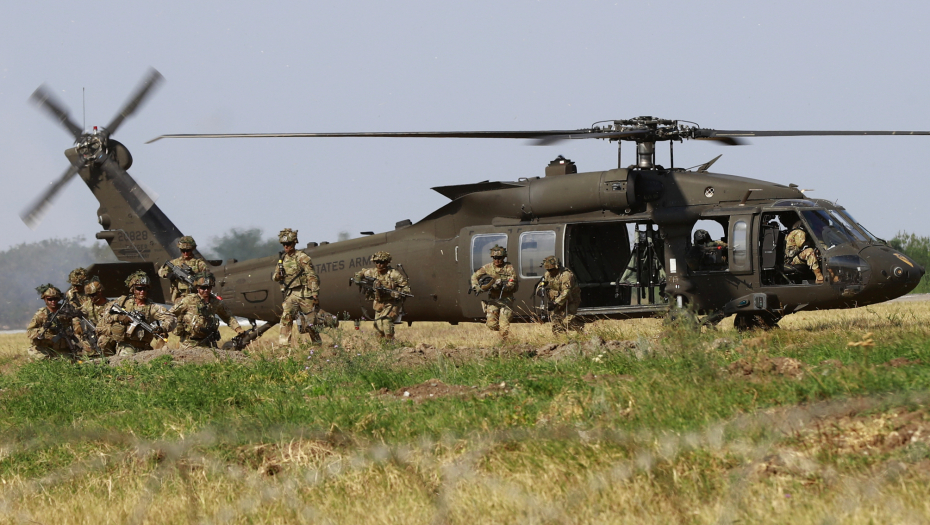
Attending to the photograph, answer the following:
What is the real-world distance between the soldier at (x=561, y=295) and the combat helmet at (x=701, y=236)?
1907 mm

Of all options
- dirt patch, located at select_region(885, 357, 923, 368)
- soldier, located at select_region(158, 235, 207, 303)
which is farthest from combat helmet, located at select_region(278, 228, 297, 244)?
dirt patch, located at select_region(885, 357, 923, 368)

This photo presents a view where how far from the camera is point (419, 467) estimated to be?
6.12 meters

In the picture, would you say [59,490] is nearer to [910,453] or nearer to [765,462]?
[765,462]

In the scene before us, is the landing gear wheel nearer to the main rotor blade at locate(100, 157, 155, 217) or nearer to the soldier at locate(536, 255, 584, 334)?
the soldier at locate(536, 255, 584, 334)

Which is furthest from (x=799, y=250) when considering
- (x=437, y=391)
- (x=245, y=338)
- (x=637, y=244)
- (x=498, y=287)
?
(x=245, y=338)

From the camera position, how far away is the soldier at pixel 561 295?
12.9 metres

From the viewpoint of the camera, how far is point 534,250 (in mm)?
13531

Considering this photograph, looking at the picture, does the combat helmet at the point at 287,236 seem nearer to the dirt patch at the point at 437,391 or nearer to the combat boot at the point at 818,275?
the dirt patch at the point at 437,391

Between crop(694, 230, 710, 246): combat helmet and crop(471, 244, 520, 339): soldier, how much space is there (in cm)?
260

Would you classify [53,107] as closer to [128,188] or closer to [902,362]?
[128,188]

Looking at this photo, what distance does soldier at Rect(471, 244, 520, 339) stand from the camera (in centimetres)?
1339

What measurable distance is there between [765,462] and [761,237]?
7590 millimetres

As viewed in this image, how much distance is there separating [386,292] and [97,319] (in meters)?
4.03

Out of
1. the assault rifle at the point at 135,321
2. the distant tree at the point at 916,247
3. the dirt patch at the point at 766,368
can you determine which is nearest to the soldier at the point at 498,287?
the assault rifle at the point at 135,321
